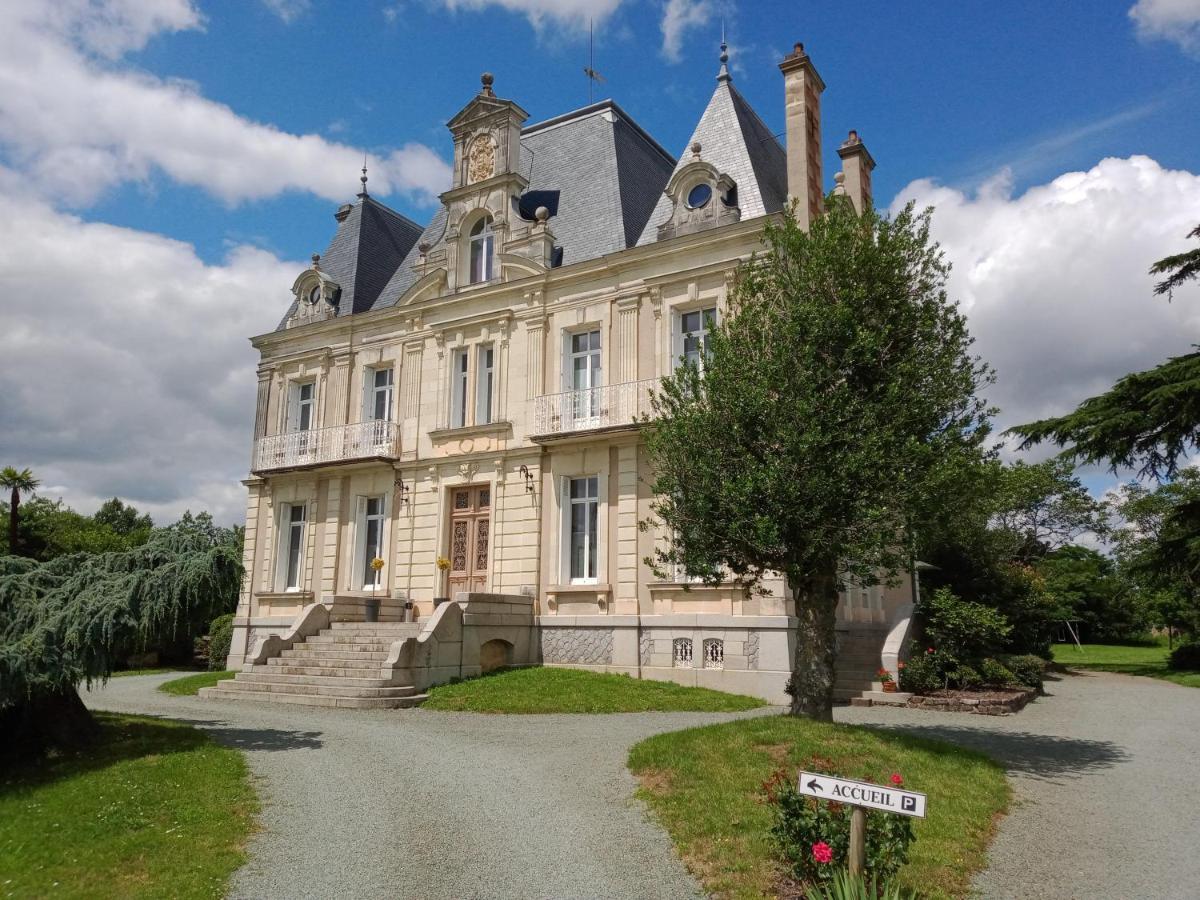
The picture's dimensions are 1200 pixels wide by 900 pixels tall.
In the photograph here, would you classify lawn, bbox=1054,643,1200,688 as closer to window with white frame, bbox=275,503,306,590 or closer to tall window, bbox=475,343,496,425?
tall window, bbox=475,343,496,425

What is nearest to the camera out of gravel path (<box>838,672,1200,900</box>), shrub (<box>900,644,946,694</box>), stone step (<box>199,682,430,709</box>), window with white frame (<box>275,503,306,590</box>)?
gravel path (<box>838,672,1200,900</box>)

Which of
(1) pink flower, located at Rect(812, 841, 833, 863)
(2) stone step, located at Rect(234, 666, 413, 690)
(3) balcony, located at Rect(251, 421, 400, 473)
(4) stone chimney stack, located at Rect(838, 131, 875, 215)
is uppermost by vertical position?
(4) stone chimney stack, located at Rect(838, 131, 875, 215)

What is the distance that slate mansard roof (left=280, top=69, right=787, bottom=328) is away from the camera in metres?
20.7

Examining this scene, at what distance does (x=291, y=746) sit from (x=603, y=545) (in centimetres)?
901

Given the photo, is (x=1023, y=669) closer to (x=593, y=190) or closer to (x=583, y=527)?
(x=583, y=527)

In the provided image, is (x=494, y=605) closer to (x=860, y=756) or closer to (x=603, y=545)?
(x=603, y=545)

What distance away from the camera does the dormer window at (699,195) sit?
19.7 meters

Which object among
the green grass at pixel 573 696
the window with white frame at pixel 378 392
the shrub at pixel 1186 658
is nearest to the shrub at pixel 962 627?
the green grass at pixel 573 696

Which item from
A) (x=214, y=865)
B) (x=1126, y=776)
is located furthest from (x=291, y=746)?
(x=1126, y=776)

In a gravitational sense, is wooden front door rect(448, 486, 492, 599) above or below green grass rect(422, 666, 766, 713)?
above

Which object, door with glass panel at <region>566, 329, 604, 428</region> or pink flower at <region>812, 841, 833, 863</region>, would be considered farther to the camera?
door with glass panel at <region>566, 329, 604, 428</region>

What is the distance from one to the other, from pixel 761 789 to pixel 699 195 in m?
14.7

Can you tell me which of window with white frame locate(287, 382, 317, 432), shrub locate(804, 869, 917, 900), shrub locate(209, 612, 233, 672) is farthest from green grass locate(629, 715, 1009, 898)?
shrub locate(209, 612, 233, 672)

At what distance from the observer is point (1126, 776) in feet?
34.3
